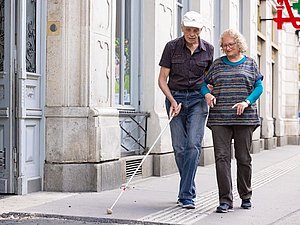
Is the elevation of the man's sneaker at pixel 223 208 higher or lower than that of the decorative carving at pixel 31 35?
lower

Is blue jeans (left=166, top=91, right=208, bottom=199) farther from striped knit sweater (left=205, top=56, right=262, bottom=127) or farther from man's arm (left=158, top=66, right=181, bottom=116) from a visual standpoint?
striped knit sweater (left=205, top=56, right=262, bottom=127)

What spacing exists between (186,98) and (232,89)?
551mm

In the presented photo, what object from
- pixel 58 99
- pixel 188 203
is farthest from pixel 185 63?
pixel 58 99

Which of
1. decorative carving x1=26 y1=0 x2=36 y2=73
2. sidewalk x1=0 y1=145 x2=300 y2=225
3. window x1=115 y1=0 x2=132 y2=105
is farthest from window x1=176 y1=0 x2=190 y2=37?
decorative carving x1=26 y1=0 x2=36 y2=73

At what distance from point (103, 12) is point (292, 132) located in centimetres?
1700

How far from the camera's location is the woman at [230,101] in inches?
278

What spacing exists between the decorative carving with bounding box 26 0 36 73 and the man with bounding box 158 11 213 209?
5.95 feet

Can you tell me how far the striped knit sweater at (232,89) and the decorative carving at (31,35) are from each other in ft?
7.94

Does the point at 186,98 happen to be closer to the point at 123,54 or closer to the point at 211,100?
the point at 211,100

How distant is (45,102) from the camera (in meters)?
8.40

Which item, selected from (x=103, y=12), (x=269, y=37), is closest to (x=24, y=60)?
(x=103, y=12)

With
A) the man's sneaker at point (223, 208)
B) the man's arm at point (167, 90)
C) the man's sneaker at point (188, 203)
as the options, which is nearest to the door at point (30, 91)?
the man's arm at point (167, 90)

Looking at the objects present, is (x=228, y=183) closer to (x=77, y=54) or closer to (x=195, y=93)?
(x=195, y=93)

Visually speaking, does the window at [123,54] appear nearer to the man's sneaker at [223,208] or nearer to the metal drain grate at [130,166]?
the metal drain grate at [130,166]
